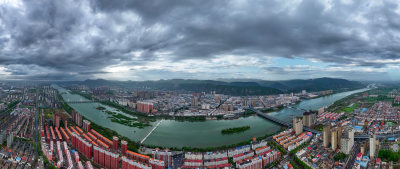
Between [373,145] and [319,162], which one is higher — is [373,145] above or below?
above

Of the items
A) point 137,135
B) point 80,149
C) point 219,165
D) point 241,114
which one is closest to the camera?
point 219,165

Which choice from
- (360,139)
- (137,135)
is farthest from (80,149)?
(360,139)

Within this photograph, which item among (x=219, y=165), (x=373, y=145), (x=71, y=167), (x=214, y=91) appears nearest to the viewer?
(x=71, y=167)

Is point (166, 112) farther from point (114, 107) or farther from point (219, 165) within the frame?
point (219, 165)

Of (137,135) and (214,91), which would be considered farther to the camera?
(214,91)

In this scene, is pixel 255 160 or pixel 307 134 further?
pixel 307 134

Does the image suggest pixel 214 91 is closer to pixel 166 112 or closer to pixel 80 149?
pixel 166 112

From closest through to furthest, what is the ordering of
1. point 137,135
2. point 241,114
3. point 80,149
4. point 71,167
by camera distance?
point 71,167
point 80,149
point 137,135
point 241,114

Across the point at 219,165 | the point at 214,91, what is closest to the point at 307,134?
the point at 219,165

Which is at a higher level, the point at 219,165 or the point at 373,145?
the point at 373,145
